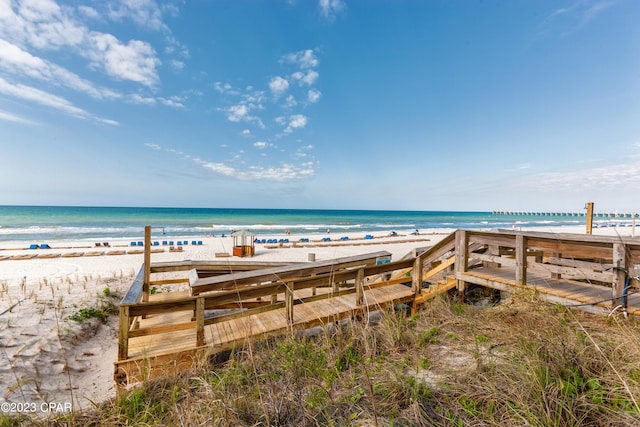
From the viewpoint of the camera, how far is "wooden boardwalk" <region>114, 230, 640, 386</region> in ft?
11.6

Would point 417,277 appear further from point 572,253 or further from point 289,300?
point 289,300

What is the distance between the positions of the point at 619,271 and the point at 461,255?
82.7 inches

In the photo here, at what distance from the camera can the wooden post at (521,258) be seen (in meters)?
4.54

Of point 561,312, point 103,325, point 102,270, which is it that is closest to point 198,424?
point 561,312

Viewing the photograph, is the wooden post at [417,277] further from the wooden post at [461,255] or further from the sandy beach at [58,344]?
the sandy beach at [58,344]

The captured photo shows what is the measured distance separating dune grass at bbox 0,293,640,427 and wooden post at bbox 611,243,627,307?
0.59 metres

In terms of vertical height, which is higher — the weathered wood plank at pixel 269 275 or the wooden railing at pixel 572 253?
the wooden railing at pixel 572 253

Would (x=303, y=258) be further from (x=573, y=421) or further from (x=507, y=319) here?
(x=573, y=421)

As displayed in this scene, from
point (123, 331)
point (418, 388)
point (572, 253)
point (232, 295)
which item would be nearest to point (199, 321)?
point (232, 295)

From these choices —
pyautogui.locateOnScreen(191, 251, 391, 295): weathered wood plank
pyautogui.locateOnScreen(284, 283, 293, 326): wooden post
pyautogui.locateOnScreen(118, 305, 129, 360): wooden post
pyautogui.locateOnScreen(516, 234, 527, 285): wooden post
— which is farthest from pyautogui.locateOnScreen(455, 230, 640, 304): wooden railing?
pyautogui.locateOnScreen(118, 305, 129, 360): wooden post

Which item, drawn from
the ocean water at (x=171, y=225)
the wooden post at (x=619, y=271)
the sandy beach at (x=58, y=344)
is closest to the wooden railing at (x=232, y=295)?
the sandy beach at (x=58, y=344)

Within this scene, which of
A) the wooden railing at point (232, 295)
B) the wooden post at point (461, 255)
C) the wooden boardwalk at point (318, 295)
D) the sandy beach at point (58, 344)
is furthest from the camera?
the wooden post at point (461, 255)

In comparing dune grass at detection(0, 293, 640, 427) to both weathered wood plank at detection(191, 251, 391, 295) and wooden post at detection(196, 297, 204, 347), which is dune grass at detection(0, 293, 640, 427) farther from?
weathered wood plank at detection(191, 251, 391, 295)

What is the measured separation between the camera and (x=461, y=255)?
5.39 meters
